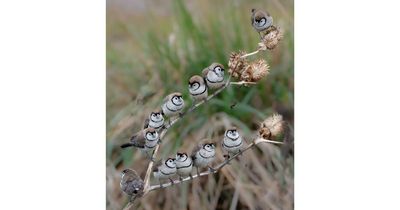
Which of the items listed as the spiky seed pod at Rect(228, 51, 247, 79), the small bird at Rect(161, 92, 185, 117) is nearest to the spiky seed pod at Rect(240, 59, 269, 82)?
the spiky seed pod at Rect(228, 51, 247, 79)

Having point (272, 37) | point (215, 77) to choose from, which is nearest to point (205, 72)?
point (215, 77)

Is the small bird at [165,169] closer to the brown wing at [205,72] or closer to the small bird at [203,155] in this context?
the small bird at [203,155]

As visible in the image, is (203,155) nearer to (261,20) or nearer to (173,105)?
(173,105)

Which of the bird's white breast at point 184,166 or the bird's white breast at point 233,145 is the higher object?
the bird's white breast at point 233,145

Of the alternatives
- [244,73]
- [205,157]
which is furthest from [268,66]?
[205,157]

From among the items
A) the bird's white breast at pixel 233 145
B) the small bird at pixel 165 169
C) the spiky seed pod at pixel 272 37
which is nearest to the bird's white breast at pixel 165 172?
the small bird at pixel 165 169

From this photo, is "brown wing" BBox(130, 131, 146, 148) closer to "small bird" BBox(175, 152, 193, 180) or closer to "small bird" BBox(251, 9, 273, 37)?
"small bird" BBox(175, 152, 193, 180)
